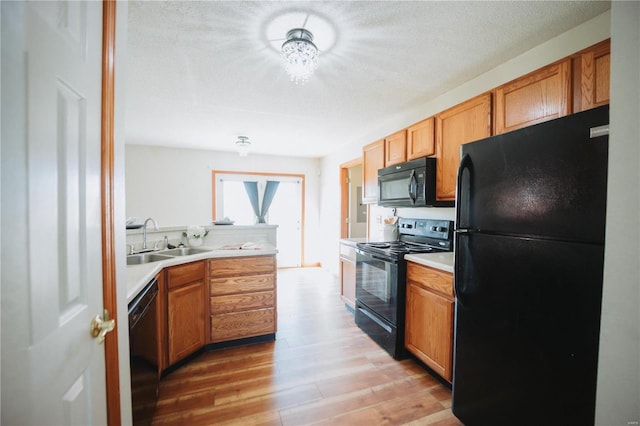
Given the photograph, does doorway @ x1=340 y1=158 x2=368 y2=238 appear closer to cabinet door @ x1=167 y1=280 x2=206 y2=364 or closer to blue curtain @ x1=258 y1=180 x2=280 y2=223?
blue curtain @ x1=258 y1=180 x2=280 y2=223

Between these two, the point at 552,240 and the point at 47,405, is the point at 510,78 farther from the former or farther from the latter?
the point at 47,405

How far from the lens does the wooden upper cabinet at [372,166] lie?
3048 millimetres

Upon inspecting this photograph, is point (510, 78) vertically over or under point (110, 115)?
over

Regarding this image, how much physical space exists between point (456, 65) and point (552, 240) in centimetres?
154

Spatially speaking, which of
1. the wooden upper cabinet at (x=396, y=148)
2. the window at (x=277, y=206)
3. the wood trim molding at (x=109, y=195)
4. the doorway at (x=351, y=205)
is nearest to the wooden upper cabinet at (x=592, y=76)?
the wooden upper cabinet at (x=396, y=148)

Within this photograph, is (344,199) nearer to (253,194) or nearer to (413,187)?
(253,194)

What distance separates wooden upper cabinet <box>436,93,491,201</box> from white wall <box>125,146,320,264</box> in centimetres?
377

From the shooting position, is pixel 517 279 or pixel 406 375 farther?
pixel 406 375

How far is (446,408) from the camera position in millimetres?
1626

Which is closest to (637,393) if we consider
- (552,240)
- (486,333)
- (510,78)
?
(552,240)

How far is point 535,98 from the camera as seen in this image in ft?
5.26

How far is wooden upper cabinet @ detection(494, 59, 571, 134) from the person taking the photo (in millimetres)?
1464

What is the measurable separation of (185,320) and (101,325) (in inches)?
56.5

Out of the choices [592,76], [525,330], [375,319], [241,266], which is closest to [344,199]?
[375,319]
